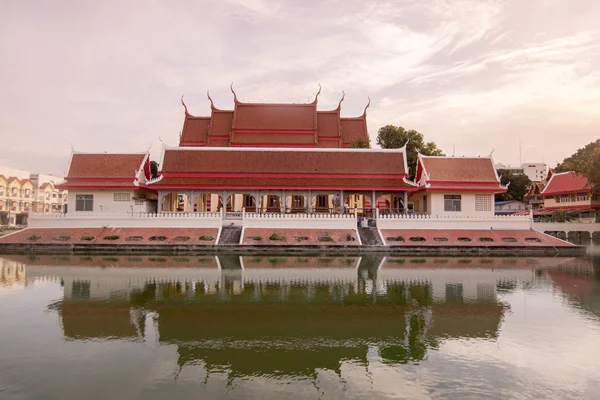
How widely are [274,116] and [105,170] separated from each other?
739 inches

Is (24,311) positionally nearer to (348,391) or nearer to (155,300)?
(155,300)

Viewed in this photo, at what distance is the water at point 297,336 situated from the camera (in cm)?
735

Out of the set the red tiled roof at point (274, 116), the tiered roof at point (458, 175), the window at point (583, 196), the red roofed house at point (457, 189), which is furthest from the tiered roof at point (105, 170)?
the window at point (583, 196)

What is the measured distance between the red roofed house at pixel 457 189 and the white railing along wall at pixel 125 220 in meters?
17.4

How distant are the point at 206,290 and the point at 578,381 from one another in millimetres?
11446

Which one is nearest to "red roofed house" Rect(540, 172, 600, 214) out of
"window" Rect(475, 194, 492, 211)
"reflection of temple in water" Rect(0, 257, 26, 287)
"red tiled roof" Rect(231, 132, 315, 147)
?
"window" Rect(475, 194, 492, 211)

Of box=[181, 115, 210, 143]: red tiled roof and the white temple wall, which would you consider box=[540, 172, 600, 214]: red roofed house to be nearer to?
box=[181, 115, 210, 143]: red tiled roof

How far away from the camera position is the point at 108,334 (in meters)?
10.2

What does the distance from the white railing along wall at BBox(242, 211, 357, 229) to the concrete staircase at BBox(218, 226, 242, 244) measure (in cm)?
80

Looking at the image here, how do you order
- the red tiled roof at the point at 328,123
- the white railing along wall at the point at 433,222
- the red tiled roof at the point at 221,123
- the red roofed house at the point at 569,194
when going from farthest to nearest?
the red tiled roof at the point at 328,123 < the red tiled roof at the point at 221,123 < the red roofed house at the point at 569,194 < the white railing along wall at the point at 433,222

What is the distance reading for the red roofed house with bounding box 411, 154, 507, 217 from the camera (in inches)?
1342

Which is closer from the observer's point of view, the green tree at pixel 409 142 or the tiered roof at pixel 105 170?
the tiered roof at pixel 105 170

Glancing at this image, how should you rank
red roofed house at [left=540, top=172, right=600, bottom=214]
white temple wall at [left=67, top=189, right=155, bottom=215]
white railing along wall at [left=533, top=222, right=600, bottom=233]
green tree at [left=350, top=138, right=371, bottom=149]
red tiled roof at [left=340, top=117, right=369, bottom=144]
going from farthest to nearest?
red tiled roof at [left=340, top=117, right=369, bottom=144]
red roofed house at [left=540, top=172, right=600, bottom=214]
green tree at [left=350, top=138, right=371, bottom=149]
white railing along wall at [left=533, top=222, right=600, bottom=233]
white temple wall at [left=67, top=189, right=155, bottom=215]

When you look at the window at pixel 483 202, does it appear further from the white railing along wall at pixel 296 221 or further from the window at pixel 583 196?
the window at pixel 583 196
